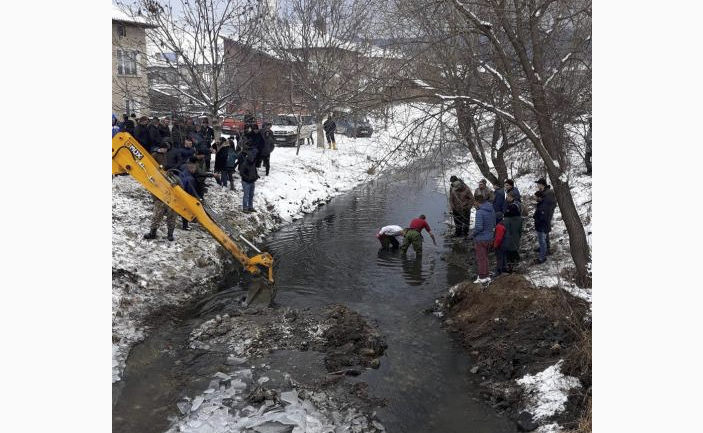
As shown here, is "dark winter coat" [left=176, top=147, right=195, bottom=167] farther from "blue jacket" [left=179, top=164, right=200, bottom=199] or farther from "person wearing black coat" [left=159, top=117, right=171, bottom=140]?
"person wearing black coat" [left=159, top=117, right=171, bottom=140]

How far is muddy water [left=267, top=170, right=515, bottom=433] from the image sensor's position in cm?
679

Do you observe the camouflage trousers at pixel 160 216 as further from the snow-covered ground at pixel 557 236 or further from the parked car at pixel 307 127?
the parked car at pixel 307 127

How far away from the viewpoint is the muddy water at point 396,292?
22.3 feet

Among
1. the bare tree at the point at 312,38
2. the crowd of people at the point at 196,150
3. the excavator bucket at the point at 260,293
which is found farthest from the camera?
the bare tree at the point at 312,38

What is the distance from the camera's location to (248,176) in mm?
15414

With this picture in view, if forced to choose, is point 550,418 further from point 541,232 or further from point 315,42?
point 315,42

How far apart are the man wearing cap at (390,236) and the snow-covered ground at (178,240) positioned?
185cm

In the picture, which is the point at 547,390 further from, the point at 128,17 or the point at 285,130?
the point at 285,130

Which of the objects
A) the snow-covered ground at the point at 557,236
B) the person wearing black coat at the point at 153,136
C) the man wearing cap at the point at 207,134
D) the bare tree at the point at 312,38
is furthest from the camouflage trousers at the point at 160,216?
the bare tree at the point at 312,38

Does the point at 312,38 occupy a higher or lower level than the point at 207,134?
higher

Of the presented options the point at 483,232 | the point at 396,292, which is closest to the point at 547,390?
the point at 483,232

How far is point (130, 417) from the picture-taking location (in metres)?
6.47

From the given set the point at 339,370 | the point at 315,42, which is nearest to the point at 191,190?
the point at 339,370

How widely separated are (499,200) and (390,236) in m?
2.87
